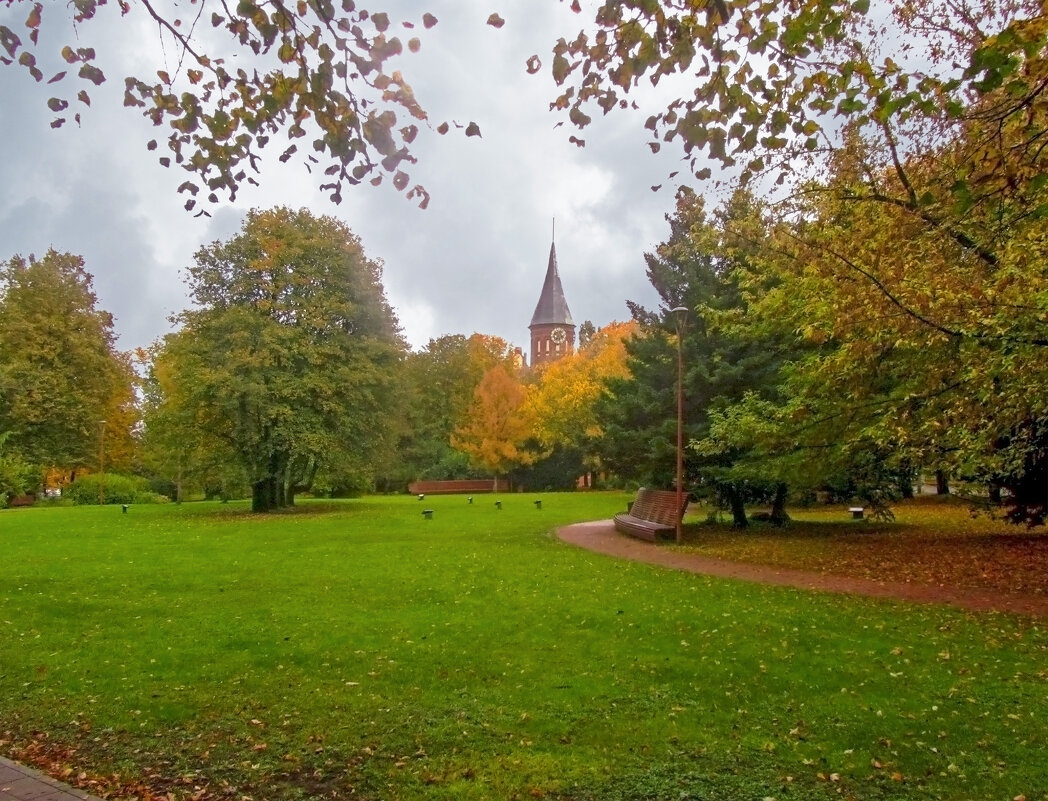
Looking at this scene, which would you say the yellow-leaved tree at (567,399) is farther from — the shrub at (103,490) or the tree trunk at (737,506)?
the tree trunk at (737,506)

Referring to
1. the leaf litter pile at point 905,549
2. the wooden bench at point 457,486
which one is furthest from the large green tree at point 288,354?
the wooden bench at point 457,486

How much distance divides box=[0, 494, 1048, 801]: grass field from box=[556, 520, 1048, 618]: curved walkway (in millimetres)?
791

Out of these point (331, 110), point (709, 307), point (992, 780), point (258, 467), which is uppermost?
point (709, 307)

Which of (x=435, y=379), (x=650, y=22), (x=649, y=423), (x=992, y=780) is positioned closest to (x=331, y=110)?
(x=650, y=22)

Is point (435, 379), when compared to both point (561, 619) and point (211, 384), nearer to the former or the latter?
point (211, 384)

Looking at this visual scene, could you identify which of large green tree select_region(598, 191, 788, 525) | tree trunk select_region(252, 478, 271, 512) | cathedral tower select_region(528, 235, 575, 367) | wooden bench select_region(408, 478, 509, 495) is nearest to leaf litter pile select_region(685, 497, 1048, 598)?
large green tree select_region(598, 191, 788, 525)

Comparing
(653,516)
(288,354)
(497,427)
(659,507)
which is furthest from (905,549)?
(497,427)

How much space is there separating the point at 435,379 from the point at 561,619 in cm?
5236

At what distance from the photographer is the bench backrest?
17.4 meters

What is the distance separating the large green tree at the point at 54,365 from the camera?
135ft

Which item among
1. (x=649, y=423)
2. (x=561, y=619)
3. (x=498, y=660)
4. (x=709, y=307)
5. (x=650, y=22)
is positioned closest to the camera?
(x=650, y=22)

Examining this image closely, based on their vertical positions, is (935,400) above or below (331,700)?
above

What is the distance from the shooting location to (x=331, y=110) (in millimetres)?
4773

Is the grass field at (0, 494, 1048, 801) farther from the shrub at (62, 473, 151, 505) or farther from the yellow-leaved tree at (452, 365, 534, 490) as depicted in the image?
the yellow-leaved tree at (452, 365, 534, 490)
